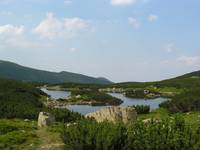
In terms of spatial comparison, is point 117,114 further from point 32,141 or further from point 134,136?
point 134,136

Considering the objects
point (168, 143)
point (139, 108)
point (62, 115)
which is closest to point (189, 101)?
point (139, 108)

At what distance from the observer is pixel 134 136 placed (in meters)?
14.5

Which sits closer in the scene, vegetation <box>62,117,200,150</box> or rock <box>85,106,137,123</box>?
vegetation <box>62,117,200,150</box>

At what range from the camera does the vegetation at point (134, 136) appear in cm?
1307

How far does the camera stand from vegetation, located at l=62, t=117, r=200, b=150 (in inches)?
515

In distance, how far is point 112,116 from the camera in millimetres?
23453

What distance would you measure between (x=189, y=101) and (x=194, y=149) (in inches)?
1188

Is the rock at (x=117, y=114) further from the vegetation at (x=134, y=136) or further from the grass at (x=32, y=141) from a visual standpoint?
the vegetation at (x=134, y=136)

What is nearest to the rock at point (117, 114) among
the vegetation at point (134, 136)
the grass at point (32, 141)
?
the grass at point (32, 141)

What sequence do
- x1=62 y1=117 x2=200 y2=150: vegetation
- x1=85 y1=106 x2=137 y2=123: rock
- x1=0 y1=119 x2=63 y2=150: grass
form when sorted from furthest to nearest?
x1=85 y1=106 x2=137 y2=123: rock
x1=0 y1=119 x2=63 y2=150: grass
x1=62 y1=117 x2=200 y2=150: vegetation

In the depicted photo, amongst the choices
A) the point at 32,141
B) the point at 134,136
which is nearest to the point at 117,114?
the point at 32,141

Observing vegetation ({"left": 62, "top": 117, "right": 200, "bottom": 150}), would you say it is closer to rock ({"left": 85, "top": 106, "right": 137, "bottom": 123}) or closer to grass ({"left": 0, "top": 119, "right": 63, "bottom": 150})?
grass ({"left": 0, "top": 119, "right": 63, "bottom": 150})

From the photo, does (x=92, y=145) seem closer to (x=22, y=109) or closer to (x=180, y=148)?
(x=180, y=148)

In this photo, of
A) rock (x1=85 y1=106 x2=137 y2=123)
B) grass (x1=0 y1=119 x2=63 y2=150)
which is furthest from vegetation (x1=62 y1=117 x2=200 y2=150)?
rock (x1=85 y1=106 x2=137 y2=123)
